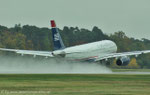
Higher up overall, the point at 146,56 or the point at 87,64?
the point at 146,56

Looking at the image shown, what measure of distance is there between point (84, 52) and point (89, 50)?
6.22ft

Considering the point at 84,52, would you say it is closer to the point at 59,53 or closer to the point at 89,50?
the point at 89,50

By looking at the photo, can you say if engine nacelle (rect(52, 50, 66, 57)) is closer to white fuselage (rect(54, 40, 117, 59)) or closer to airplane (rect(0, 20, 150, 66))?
airplane (rect(0, 20, 150, 66))

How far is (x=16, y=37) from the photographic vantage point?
16325cm

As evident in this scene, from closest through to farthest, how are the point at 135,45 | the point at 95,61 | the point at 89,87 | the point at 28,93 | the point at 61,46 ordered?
the point at 28,93
the point at 89,87
the point at 61,46
the point at 95,61
the point at 135,45

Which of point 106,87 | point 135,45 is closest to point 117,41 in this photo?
point 135,45

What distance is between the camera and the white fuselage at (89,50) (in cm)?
9275

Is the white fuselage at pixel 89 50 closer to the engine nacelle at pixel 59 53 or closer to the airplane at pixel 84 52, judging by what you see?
the airplane at pixel 84 52

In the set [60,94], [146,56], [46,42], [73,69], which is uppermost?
[46,42]

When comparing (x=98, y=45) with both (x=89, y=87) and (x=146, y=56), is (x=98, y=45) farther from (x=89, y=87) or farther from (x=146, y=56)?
(x=146, y=56)

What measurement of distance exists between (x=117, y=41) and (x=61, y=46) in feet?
174

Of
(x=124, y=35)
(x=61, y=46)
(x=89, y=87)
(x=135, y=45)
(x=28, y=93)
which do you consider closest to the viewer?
(x=28, y=93)

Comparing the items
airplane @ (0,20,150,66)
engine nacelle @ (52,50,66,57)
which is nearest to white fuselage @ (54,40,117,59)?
airplane @ (0,20,150,66)

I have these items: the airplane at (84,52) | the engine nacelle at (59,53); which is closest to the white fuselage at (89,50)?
the airplane at (84,52)
